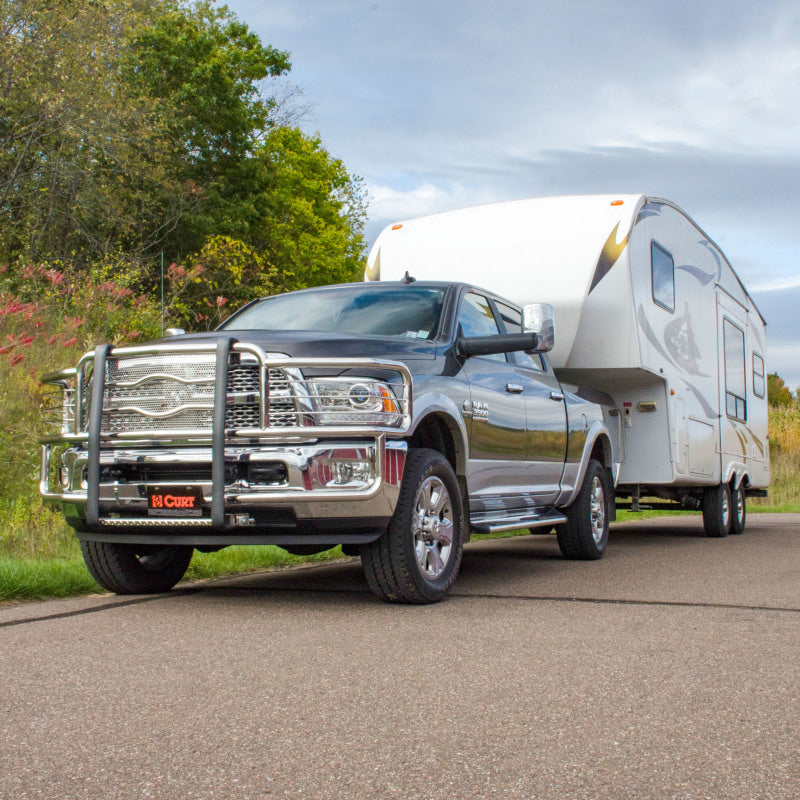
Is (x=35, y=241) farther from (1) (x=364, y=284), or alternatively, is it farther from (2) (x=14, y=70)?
(1) (x=364, y=284)

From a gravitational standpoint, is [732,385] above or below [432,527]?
above

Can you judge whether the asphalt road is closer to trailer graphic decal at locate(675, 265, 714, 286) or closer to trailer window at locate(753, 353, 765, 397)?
trailer graphic decal at locate(675, 265, 714, 286)

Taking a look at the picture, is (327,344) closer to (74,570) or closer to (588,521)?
(74,570)

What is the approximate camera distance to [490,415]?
285 inches

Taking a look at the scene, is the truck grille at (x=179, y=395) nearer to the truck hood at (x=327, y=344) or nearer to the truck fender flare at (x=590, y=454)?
the truck hood at (x=327, y=344)

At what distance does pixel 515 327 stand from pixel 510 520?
6.77 feet

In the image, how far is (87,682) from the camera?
4.15 m

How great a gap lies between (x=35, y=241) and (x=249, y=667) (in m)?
18.3

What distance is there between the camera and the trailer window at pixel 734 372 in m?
13.3

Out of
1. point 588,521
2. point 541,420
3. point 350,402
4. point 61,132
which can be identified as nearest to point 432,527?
point 350,402

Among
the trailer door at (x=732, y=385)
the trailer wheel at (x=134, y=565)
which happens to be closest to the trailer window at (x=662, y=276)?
the trailer door at (x=732, y=385)

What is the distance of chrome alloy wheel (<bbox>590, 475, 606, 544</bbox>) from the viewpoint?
9391 millimetres

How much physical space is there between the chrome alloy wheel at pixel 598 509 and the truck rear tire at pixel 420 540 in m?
3.14

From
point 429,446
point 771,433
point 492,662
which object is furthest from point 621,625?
point 771,433
